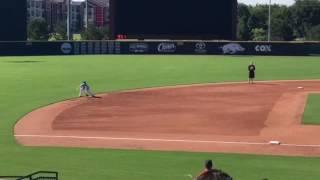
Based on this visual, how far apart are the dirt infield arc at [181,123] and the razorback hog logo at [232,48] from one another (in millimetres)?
37381

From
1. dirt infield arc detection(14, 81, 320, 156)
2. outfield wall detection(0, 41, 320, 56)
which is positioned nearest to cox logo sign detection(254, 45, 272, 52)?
outfield wall detection(0, 41, 320, 56)

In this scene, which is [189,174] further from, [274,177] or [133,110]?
[133,110]

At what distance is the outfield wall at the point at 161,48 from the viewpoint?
72.2 m

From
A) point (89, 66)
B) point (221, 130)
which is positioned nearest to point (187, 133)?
point (221, 130)

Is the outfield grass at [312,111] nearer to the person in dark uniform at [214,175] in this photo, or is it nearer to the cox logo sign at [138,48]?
the person in dark uniform at [214,175]

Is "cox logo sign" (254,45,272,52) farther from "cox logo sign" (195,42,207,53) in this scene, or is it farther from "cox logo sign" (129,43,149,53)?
"cox logo sign" (129,43,149,53)

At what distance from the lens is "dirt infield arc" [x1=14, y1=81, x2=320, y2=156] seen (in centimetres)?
2000

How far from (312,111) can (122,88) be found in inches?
580

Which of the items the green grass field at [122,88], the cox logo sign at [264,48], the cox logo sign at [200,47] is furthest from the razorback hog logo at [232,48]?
the green grass field at [122,88]

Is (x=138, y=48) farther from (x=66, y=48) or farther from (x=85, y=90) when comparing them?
(x=85, y=90)

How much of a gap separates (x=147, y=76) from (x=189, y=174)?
31.6 metres

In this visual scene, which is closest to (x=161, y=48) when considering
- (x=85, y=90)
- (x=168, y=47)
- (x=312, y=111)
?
(x=168, y=47)

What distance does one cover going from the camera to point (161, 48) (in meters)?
→ 75.5

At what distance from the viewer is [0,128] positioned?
23.2 meters
